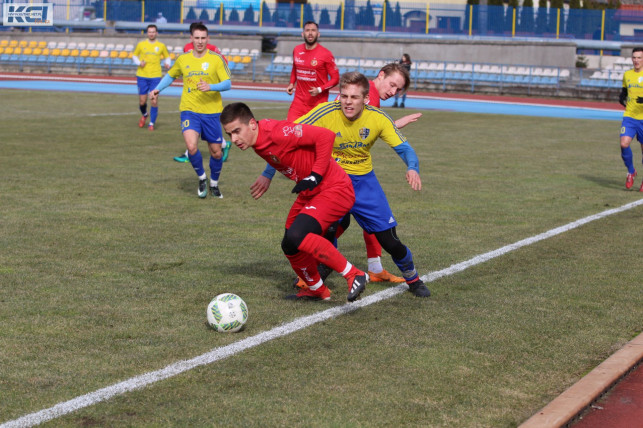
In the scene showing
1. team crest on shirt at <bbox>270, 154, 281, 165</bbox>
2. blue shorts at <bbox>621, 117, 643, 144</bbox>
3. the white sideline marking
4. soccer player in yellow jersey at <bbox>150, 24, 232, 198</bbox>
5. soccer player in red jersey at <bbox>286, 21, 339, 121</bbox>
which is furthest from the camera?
blue shorts at <bbox>621, 117, 643, 144</bbox>

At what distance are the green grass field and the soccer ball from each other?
9 centimetres

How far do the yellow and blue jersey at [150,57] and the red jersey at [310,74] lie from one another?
8686 millimetres

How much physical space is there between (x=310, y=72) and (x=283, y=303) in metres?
7.06

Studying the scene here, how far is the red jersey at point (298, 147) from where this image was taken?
5.96m

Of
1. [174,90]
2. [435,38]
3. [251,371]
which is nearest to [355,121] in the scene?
[251,371]

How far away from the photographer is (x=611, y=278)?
7.29m

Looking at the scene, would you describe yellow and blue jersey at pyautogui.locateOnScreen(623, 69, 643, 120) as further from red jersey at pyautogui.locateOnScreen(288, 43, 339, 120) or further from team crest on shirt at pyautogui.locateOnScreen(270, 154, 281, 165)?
team crest on shirt at pyautogui.locateOnScreen(270, 154, 281, 165)

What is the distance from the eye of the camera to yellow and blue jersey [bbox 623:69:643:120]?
42.5 feet

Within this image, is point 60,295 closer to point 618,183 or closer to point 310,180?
point 310,180

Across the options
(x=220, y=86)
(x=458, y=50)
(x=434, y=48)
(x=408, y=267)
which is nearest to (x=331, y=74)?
(x=220, y=86)

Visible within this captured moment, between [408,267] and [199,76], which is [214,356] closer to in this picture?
[408,267]

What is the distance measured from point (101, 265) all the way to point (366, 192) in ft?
8.07

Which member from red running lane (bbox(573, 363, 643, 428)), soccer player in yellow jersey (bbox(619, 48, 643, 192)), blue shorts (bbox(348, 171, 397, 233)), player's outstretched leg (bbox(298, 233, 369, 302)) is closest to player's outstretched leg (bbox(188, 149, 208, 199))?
blue shorts (bbox(348, 171, 397, 233))

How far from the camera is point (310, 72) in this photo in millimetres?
12766
